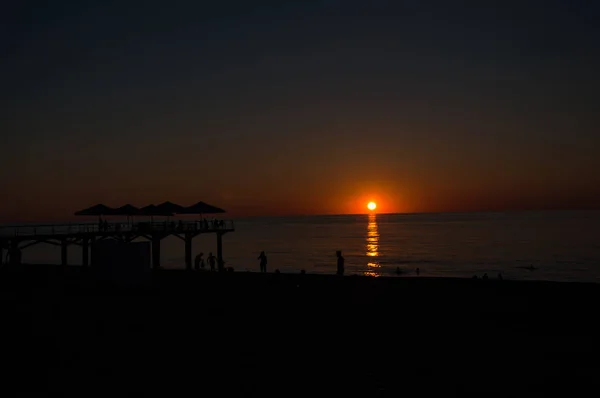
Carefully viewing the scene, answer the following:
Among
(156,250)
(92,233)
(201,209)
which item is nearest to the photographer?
(92,233)

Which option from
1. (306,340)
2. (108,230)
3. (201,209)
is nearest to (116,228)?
(108,230)

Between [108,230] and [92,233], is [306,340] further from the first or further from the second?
[108,230]

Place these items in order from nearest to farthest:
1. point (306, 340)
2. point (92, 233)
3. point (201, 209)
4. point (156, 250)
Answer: point (306, 340) < point (92, 233) < point (156, 250) < point (201, 209)

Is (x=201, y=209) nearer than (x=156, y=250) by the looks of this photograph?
No

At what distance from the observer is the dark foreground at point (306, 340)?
1012cm

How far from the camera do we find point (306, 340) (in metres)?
13.3

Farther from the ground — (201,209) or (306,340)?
(201,209)

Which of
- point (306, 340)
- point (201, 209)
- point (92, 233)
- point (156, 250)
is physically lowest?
point (306, 340)

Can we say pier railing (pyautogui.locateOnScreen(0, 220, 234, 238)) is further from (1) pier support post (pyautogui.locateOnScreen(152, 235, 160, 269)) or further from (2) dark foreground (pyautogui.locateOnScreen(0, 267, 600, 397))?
(2) dark foreground (pyautogui.locateOnScreen(0, 267, 600, 397))

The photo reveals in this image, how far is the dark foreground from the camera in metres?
10.1

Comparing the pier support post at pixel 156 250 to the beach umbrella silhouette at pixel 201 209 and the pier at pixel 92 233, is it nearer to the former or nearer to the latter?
the pier at pixel 92 233

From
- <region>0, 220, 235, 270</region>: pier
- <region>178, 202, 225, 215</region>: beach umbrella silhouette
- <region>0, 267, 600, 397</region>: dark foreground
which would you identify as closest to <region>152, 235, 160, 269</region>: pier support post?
<region>0, 220, 235, 270</region>: pier

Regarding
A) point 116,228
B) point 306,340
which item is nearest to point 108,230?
point 116,228

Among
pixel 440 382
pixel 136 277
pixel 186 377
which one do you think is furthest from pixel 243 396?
pixel 136 277
